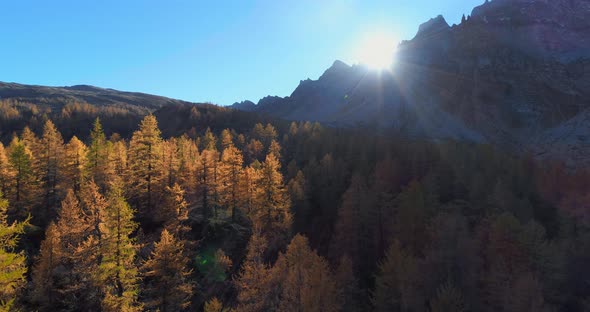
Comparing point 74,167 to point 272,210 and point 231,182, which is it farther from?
point 272,210

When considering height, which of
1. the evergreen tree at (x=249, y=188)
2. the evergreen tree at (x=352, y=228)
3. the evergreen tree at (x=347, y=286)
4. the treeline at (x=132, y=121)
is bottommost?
the evergreen tree at (x=347, y=286)

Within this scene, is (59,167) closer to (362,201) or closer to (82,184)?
(82,184)

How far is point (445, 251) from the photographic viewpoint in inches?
1447

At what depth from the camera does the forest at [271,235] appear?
101 feet

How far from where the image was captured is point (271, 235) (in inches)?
1746

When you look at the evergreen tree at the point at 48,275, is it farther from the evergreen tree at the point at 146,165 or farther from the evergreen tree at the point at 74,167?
the evergreen tree at the point at 74,167

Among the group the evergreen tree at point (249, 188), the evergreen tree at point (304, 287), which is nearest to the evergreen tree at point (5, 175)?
the evergreen tree at point (249, 188)

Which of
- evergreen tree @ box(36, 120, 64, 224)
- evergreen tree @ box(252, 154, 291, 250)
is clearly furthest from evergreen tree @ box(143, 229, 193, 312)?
evergreen tree @ box(36, 120, 64, 224)

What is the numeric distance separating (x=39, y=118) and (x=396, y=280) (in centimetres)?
17102

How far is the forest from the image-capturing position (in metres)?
30.7

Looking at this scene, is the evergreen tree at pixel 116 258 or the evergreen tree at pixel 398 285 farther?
the evergreen tree at pixel 398 285

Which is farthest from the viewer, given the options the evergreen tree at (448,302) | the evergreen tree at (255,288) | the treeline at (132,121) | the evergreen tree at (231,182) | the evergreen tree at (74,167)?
the treeline at (132,121)

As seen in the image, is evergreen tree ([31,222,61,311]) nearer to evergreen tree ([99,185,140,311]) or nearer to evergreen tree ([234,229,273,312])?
evergreen tree ([99,185,140,311])

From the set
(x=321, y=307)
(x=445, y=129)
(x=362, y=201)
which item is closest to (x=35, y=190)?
(x=321, y=307)
